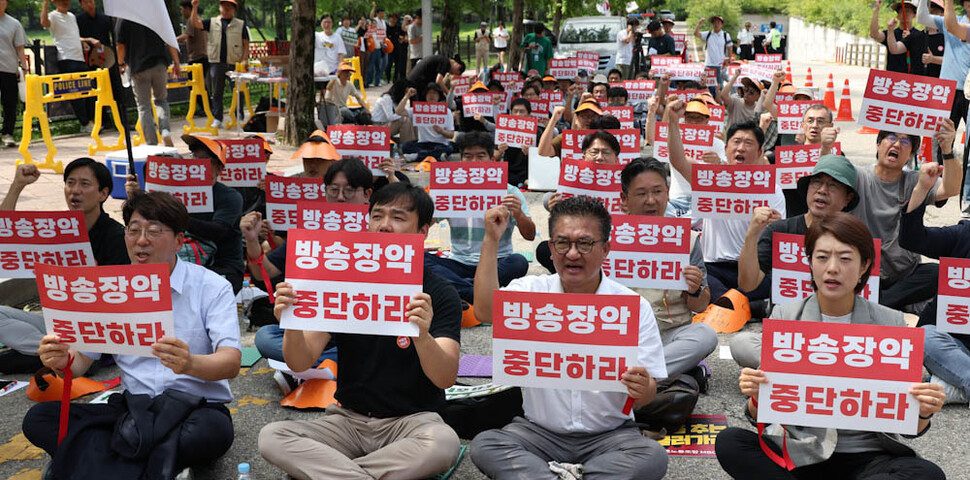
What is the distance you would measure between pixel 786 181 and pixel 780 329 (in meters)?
4.62

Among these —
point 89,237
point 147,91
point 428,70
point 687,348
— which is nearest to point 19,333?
point 89,237

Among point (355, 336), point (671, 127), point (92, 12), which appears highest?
point (92, 12)

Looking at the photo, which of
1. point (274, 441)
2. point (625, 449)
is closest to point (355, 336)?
point (274, 441)

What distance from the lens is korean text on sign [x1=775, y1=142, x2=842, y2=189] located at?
7.91 metres

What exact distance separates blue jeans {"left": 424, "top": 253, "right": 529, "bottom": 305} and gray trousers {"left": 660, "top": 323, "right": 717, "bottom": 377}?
6.41 ft

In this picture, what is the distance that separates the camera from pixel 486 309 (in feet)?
14.9

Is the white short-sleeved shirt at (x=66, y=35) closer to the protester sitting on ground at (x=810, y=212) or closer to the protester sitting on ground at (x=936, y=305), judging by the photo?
the protester sitting on ground at (x=810, y=212)

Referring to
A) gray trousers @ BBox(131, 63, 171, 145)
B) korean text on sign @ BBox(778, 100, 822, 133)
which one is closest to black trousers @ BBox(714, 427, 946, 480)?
korean text on sign @ BBox(778, 100, 822, 133)

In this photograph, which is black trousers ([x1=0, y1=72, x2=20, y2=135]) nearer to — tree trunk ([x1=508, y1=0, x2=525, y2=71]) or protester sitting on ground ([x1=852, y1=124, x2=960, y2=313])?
protester sitting on ground ([x1=852, y1=124, x2=960, y2=313])

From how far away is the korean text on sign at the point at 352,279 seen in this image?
3.98 meters

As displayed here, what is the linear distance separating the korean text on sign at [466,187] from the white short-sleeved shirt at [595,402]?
2997 millimetres

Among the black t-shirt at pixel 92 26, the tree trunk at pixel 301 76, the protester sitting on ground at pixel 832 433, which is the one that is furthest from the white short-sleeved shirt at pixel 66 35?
the protester sitting on ground at pixel 832 433

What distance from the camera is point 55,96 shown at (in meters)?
11.6

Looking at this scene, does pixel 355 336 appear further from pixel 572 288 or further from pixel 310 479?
pixel 572 288
